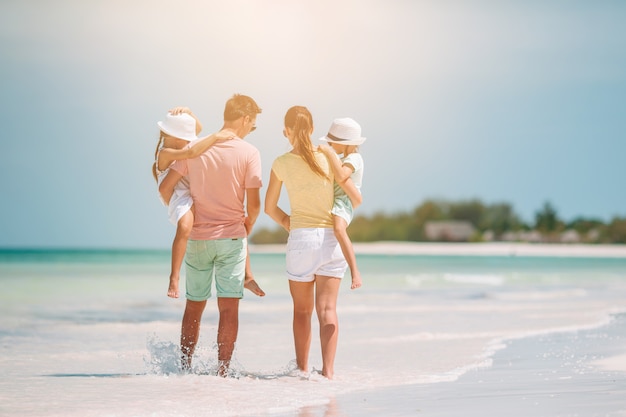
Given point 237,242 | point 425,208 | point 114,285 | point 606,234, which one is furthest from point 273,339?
point 425,208

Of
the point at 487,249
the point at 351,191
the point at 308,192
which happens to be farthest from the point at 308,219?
the point at 487,249

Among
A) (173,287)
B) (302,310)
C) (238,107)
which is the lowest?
(302,310)

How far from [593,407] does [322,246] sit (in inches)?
58.1

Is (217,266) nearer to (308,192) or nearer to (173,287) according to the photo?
(173,287)

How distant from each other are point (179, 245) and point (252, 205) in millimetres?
423

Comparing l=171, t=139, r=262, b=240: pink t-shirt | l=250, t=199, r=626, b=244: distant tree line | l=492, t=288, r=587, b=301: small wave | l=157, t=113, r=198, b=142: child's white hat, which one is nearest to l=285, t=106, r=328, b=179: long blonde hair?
l=171, t=139, r=262, b=240: pink t-shirt

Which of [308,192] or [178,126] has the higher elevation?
[178,126]

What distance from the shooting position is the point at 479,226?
70.7m

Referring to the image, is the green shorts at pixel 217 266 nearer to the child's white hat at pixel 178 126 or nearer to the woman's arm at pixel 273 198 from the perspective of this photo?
the woman's arm at pixel 273 198

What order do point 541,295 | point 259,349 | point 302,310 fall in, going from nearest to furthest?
point 302,310 → point 259,349 → point 541,295

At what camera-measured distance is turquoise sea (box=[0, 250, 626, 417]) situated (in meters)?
4.00

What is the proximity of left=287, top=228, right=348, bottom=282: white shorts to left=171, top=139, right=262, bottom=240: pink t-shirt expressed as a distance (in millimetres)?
297

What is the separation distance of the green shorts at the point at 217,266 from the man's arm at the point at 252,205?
0.12m

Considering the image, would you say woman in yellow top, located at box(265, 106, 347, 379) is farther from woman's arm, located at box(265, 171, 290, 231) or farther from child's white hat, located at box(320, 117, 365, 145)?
child's white hat, located at box(320, 117, 365, 145)
